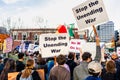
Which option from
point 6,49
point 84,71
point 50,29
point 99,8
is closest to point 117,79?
point 84,71

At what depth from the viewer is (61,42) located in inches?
474

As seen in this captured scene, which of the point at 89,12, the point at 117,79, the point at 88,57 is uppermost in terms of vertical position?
the point at 89,12

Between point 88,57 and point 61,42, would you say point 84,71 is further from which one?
point 61,42

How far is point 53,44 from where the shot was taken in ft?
39.2

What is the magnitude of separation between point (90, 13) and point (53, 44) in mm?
1452

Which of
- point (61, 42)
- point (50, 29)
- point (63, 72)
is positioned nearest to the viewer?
point (63, 72)

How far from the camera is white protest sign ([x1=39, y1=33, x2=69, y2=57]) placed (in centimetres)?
1166

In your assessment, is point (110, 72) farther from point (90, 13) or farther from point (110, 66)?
point (90, 13)

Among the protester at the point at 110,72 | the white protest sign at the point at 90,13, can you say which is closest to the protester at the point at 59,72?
the protester at the point at 110,72

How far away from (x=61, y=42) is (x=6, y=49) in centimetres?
1074

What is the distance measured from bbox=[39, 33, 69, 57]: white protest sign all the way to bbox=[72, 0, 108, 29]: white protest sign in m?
0.75

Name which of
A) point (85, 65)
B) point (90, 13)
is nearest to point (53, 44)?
point (90, 13)

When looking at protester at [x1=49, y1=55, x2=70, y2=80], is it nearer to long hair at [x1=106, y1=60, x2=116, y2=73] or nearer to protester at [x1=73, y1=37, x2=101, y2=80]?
protester at [x1=73, y1=37, x2=101, y2=80]

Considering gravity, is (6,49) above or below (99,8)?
below
